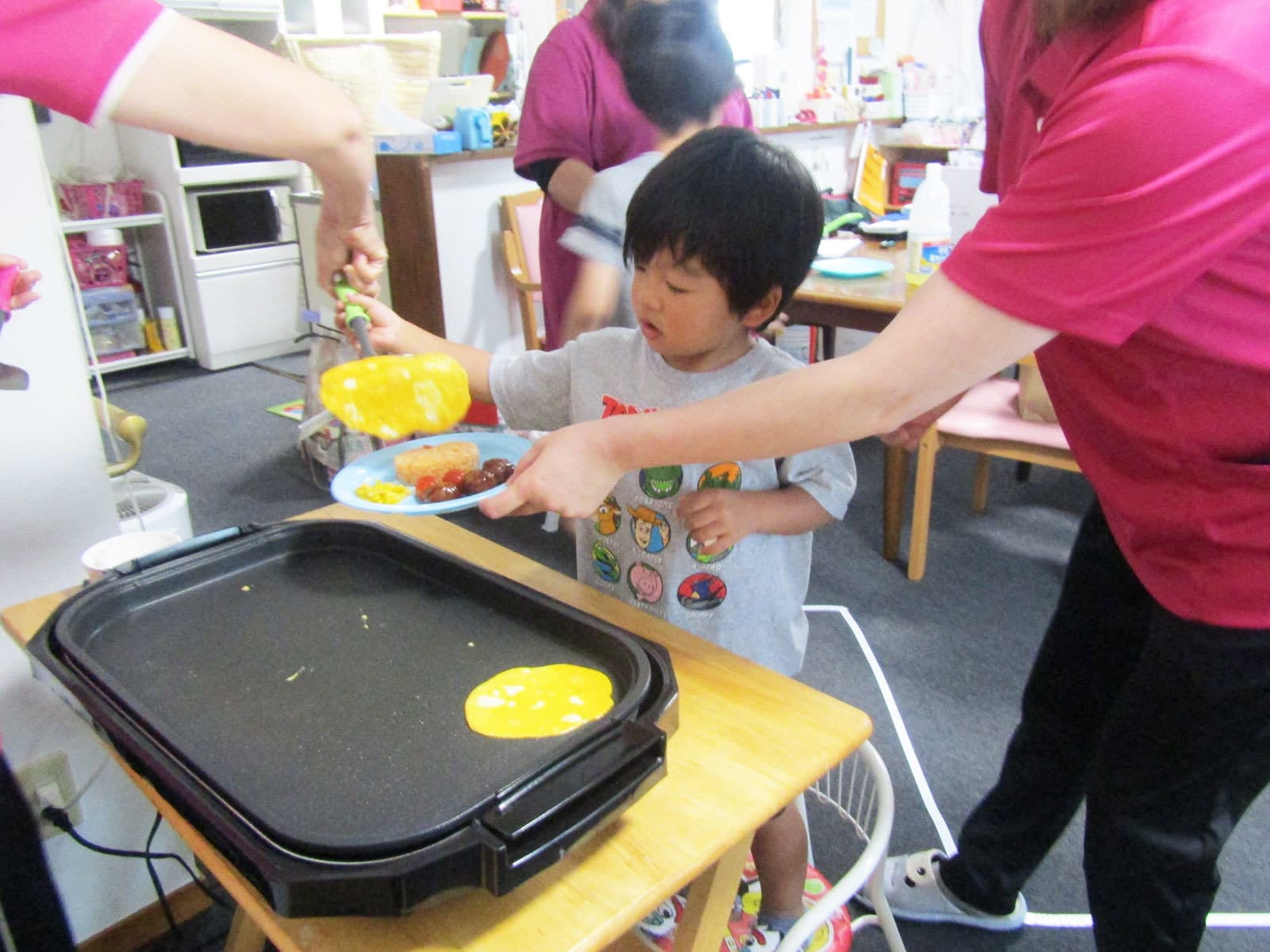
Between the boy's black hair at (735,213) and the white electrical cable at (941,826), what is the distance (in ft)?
2.94

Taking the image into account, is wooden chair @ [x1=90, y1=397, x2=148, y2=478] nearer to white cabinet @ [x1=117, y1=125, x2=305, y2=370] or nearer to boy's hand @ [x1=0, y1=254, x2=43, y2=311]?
boy's hand @ [x1=0, y1=254, x2=43, y2=311]

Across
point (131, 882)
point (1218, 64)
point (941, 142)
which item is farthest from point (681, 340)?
point (941, 142)

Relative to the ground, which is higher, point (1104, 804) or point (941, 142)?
point (941, 142)

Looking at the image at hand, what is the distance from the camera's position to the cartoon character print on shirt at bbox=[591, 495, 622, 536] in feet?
3.72

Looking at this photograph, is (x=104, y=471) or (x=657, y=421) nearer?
Result: (x=657, y=421)

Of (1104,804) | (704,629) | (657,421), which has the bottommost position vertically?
(1104,804)

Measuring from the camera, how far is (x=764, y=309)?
1.06 m

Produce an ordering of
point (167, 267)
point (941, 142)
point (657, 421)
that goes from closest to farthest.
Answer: point (657, 421), point (941, 142), point (167, 267)

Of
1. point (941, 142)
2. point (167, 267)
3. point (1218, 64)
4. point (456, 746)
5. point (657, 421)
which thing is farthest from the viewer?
point (167, 267)

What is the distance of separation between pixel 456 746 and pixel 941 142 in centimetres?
386

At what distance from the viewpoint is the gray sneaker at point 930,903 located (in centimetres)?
143

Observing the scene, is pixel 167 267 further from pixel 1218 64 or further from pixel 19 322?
pixel 1218 64

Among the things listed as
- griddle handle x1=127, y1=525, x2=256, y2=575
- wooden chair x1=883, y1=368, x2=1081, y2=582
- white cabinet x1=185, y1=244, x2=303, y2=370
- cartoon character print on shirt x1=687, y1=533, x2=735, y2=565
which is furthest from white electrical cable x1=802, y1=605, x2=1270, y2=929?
white cabinet x1=185, y1=244, x2=303, y2=370

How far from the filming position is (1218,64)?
62 cm
